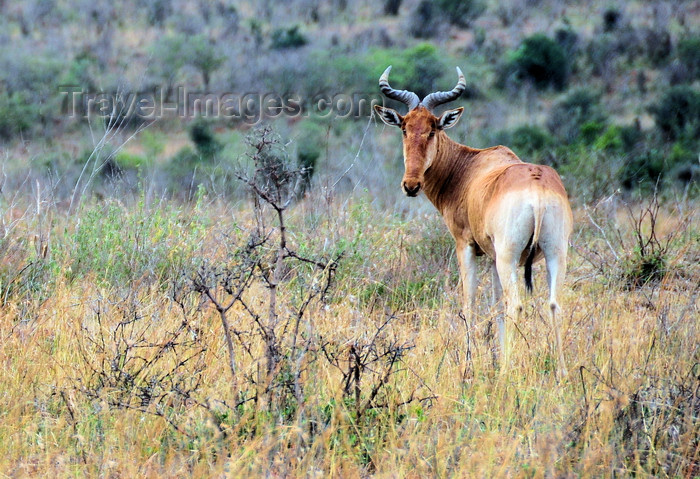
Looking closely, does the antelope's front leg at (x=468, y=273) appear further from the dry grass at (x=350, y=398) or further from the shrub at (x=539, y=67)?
the shrub at (x=539, y=67)

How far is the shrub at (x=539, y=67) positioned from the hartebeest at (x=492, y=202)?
19425mm

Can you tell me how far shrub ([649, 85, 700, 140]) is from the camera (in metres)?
21.2

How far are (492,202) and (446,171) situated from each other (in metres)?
1.38

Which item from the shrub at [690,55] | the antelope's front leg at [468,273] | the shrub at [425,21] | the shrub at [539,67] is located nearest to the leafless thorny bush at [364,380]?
the antelope's front leg at [468,273]

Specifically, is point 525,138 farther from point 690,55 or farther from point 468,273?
point 468,273

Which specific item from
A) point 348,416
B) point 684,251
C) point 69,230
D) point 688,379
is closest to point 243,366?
point 348,416

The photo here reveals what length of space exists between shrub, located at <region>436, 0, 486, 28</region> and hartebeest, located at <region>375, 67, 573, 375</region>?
2522 centimetres

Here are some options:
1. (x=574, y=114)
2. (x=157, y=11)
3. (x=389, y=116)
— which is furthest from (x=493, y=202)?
(x=157, y=11)

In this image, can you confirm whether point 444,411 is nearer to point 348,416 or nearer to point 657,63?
point 348,416

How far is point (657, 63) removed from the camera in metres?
27.3

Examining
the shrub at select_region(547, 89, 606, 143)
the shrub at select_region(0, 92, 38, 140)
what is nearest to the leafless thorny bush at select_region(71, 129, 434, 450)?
the shrub at select_region(547, 89, 606, 143)

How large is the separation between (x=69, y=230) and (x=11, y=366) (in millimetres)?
3271

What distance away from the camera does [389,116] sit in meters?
7.30

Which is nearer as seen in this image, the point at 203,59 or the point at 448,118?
the point at 448,118
